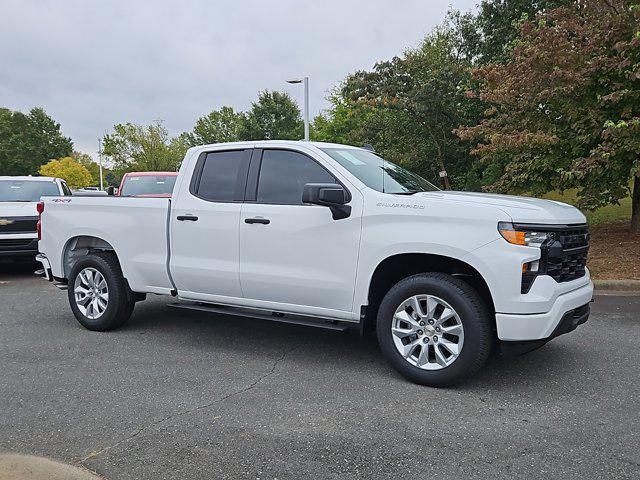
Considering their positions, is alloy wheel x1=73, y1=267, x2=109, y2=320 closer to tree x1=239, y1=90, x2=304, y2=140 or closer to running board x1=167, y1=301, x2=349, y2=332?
running board x1=167, y1=301, x2=349, y2=332

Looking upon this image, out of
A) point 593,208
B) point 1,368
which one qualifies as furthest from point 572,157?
point 1,368

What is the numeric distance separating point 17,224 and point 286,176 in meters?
6.64

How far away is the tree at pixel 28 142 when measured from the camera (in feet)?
252

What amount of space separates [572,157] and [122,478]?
10015 mm

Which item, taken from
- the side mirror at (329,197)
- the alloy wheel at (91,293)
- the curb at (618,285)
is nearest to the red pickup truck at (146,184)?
the alloy wheel at (91,293)

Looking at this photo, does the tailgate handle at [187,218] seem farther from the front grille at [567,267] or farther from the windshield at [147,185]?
the windshield at [147,185]

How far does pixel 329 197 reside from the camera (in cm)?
417

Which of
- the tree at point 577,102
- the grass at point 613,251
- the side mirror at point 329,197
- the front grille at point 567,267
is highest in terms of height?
the tree at point 577,102

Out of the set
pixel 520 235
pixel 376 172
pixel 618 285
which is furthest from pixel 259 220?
pixel 618 285

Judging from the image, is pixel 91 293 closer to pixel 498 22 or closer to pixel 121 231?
pixel 121 231

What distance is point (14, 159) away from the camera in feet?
251

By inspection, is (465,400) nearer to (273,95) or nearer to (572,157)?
(572,157)

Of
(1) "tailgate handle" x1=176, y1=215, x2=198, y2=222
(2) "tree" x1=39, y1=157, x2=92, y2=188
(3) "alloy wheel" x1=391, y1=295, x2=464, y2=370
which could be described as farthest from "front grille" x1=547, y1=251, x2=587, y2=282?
(2) "tree" x1=39, y1=157, x2=92, y2=188

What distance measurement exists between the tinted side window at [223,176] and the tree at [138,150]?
50.0m
